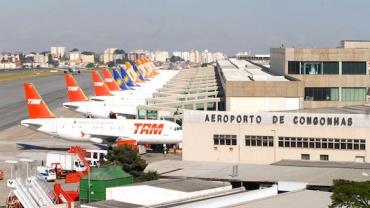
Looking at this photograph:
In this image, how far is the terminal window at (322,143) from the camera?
200 feet

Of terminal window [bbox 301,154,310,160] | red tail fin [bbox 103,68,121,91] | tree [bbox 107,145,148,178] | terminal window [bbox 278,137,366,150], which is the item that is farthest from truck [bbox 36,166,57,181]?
red tail fin [bbox 103,68,121,91]

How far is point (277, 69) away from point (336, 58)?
1460 cm

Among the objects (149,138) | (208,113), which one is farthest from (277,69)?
(208,113)

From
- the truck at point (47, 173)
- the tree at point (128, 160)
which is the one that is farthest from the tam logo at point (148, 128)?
the tree at point (128, 160)

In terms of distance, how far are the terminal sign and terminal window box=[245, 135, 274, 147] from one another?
1.18 meters

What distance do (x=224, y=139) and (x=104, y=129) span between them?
21783 mm

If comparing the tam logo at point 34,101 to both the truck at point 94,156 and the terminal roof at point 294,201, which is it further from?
the terminal roof at point 294,201

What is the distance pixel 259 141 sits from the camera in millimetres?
62656

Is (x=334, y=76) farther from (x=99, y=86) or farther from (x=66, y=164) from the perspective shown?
(x=99, y=86)

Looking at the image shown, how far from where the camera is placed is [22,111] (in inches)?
5128

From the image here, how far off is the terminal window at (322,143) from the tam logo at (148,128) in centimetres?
2012

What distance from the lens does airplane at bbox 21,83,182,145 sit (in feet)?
262

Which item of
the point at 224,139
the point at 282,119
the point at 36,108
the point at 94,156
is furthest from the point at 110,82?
the point at 282,119

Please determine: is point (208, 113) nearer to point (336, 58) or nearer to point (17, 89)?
point (336, 58)
